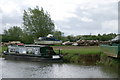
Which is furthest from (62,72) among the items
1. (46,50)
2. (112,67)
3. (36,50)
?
(36,50)

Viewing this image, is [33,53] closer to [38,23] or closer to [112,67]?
[112,67]

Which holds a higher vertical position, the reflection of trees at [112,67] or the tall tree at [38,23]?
the tall tree at [38,23]

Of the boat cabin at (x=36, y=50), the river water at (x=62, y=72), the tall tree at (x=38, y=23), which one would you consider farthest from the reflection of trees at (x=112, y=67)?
the tall tree at (x=38, y=23)

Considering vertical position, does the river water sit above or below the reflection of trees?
below

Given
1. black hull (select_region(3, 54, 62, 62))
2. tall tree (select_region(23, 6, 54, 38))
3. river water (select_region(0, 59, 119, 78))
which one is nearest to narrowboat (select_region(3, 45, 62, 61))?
black hull (select_region(3, 54, 62, 62))

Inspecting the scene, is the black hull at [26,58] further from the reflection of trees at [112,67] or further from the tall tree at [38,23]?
the tall tree at [38,23]

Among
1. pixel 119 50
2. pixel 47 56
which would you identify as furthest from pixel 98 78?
pixel 47 56

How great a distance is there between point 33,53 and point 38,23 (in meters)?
18.0

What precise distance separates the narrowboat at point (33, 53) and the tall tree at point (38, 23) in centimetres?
1374

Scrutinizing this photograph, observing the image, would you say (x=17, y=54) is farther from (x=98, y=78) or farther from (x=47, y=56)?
(x=98, y=78)

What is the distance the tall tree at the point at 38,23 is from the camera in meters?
47.5

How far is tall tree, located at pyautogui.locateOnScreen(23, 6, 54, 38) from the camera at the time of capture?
47.5m

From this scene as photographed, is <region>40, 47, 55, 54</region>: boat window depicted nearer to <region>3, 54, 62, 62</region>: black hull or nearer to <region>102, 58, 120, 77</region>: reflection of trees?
<region>3, 54, 62, 62</region>: black hull

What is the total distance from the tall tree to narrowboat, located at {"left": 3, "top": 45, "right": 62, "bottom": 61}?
1374 centimetres
